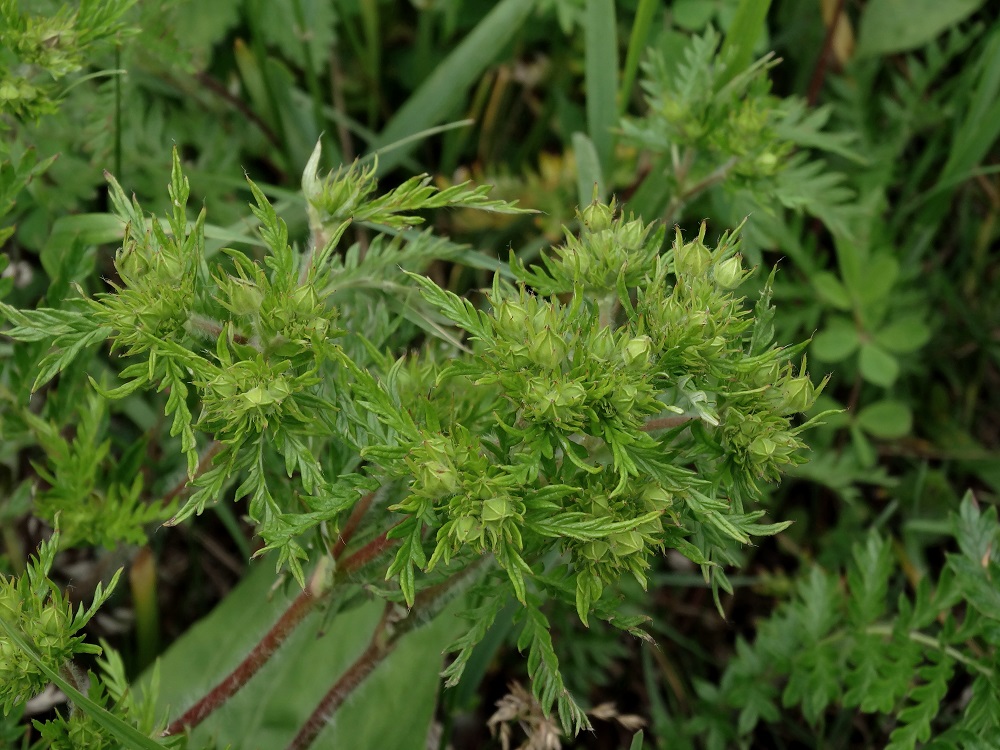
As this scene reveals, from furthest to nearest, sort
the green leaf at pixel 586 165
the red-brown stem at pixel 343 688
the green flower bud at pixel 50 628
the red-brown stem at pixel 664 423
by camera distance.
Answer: the green leaf at pixel 586 165, the red-brown stem at pixel 343 688, the red-brown stem at pixel 664 423, the green flower bud at pixel 50 628

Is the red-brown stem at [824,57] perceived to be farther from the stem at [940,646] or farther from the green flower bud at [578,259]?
the green flower bud at [578,259]

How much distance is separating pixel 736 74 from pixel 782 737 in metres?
2.15

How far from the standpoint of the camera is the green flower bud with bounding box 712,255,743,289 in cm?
170

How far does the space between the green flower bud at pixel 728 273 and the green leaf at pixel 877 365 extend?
1.77 metres

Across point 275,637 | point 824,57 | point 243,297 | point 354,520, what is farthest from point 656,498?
point 824,57

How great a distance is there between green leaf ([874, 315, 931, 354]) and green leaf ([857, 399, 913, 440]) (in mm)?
207

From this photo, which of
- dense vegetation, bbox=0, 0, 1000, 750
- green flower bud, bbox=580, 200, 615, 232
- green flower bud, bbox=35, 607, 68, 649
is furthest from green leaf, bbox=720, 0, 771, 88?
green flower bud, bbox=35, 607, 68, 649

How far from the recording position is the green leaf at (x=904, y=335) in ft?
10.9

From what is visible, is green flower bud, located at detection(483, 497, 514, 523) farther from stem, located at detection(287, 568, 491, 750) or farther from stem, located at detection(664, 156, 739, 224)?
stem, located at detection(664, 156, 739, 224)

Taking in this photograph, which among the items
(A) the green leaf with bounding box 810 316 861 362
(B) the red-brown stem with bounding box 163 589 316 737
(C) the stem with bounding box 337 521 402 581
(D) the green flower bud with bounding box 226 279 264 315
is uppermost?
(D) the green flower bud with bounding box 226 279 264 315

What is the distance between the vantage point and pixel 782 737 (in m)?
3.17

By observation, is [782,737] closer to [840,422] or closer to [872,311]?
[840,422]

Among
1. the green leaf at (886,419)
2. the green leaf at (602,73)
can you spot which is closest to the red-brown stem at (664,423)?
the green leaf at (602,73)

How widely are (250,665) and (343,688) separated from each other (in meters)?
0.23
